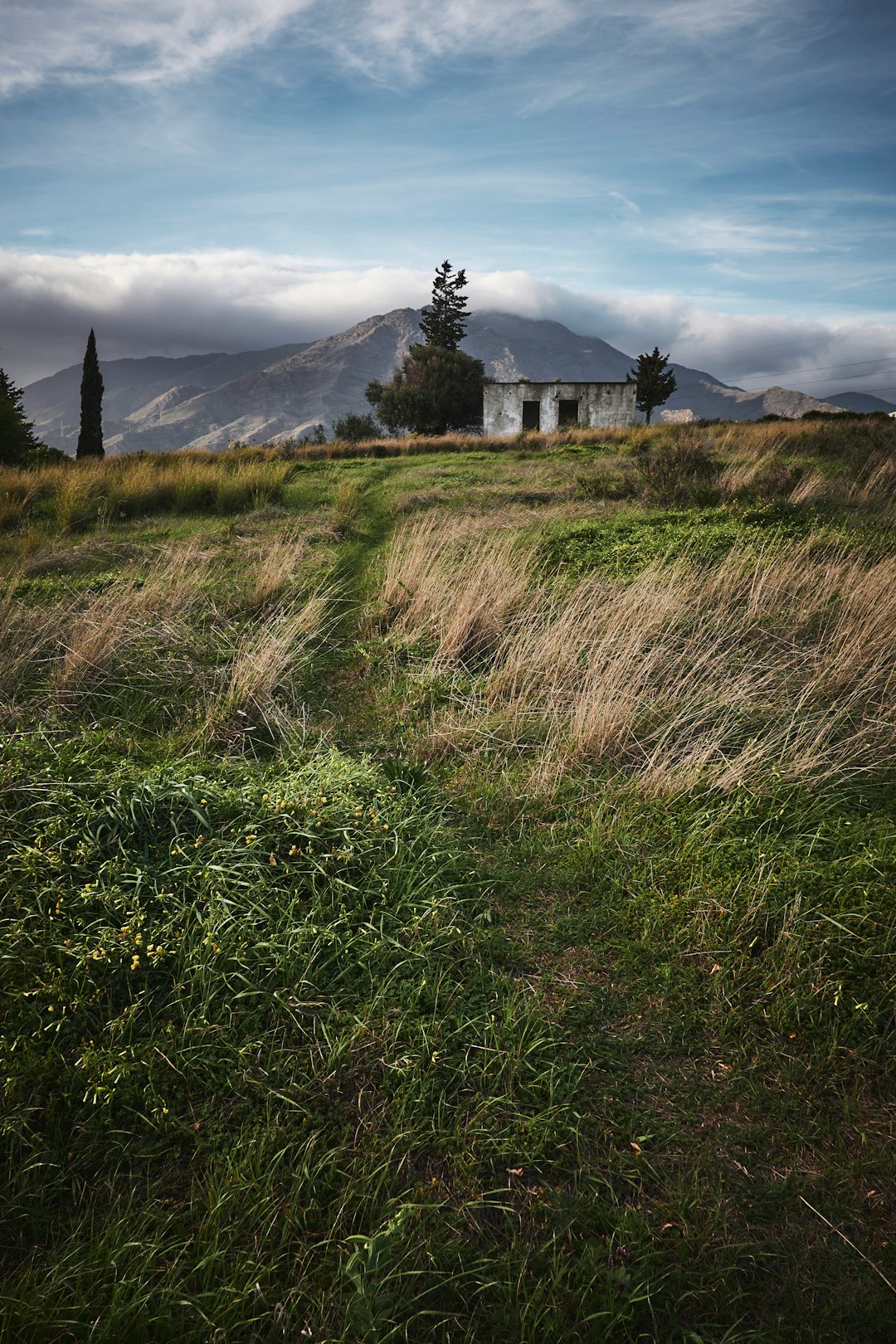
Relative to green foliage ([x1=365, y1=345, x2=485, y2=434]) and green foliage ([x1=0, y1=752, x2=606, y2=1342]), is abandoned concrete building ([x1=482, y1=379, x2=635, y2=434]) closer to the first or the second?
green foliage ([x1=365, y1=345, x2=485, y2=434])

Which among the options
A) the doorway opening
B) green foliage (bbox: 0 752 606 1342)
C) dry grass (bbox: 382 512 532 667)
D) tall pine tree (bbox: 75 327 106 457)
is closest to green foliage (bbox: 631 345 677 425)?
the doorway opening

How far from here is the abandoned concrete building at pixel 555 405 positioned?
30.9 m

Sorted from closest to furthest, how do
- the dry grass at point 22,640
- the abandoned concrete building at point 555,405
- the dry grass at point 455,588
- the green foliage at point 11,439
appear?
the dry grass at point 22,640 < the dry grass at point 455,588 < the green foliage at point 11,439 < the abandoned concrete building at point 555,405

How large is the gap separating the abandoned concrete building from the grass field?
27.6 metres

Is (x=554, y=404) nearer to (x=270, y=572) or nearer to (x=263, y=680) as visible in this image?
(x=270, y=572)

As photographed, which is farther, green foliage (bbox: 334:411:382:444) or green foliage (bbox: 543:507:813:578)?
green foliage (bbox: 334:411:382:444)

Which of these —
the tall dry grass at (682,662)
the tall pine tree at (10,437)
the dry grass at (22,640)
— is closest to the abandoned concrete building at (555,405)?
the tall pine tree at (10,437)

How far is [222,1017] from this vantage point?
2.38 meters

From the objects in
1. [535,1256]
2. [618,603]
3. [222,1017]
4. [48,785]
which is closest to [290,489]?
[618,603]

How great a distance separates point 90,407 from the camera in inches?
920

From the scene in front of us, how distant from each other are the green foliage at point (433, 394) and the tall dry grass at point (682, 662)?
114ft

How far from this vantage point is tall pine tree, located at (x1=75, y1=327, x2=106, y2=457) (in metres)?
22.6

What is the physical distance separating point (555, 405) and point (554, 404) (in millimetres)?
53

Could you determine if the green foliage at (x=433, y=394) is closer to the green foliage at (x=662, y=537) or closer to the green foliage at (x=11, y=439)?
the green foliage at (x=11, y=439)
